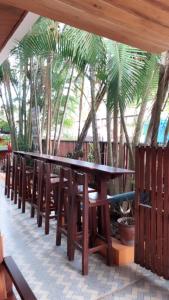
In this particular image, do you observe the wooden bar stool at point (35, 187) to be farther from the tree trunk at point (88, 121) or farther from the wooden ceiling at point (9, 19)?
the wooden ceiling at point (9, 19)

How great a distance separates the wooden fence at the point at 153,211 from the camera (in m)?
2.21

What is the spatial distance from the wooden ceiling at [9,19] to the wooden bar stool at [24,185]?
2103mm

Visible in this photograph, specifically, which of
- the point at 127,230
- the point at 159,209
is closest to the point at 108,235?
the point at 127,230

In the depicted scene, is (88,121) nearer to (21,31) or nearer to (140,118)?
(140,118)

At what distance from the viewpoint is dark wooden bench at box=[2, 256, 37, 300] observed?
1115 millimetres

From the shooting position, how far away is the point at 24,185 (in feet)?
14.0

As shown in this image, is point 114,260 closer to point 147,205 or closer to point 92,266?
point 92,266

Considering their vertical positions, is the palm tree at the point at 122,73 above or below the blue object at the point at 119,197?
above

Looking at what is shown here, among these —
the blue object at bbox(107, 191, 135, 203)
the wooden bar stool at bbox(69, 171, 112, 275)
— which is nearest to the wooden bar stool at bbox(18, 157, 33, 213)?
the wooden bar stool at bbox(69, 171, 112, 275)

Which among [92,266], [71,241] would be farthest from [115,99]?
[92,266]

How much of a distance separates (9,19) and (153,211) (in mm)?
2266

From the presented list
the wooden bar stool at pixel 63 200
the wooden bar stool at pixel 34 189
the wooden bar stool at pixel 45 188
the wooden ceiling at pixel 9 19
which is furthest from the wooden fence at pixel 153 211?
the wooden bar stool at pixel 34 189

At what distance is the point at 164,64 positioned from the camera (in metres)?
2.94

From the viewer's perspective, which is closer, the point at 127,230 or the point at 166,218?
the point at 166,218
